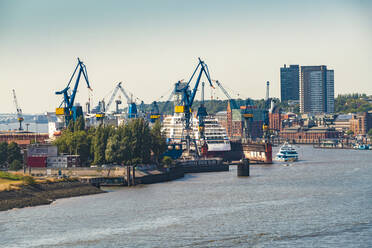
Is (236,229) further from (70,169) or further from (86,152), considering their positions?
(86,152)

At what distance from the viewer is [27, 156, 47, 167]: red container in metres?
101

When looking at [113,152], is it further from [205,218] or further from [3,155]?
[205,218]

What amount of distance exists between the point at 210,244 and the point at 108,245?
7.51 meters

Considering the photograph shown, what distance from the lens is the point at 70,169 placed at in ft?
320

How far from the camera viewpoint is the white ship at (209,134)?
475 feet

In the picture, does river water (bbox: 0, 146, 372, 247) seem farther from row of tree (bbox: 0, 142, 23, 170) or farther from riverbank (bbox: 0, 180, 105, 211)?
row of tree (bbox: 0, 142, 23, 170)

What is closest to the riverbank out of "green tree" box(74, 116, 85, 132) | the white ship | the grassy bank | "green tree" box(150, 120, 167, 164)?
the grassy bank

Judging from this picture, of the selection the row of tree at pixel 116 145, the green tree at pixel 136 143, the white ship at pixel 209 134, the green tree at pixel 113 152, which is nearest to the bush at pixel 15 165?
the row of tree at pixel 116 145

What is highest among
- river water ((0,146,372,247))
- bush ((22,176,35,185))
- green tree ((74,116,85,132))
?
green tree ((74,116,85,132))

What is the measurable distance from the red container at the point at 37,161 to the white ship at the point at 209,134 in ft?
133

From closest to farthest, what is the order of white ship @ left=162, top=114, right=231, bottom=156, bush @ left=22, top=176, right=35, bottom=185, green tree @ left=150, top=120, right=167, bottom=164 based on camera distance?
bush @ left=22, top=176, right=35, bottom=185 < green tree @ left=150, top=120, right=167, bottom=164 < white ship @ left=162, top=114, right=231, bottom=156

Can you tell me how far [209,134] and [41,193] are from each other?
71634mm

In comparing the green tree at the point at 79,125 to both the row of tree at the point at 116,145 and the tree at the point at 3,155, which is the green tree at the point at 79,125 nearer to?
the row of tree at the point at 116,145

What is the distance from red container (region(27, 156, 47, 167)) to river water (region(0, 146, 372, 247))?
1561 cm
